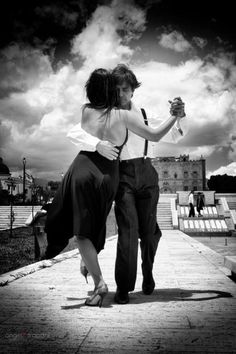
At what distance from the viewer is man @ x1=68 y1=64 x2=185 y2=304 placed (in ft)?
9.60

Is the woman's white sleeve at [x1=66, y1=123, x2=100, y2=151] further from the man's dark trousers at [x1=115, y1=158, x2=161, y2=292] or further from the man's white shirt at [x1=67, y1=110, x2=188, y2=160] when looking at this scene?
the man's dark trousers at [x1=115, y1=158, x2=161, y2=292]

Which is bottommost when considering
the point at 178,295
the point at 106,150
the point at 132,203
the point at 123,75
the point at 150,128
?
the point at 178,295

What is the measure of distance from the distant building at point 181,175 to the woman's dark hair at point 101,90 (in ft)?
251

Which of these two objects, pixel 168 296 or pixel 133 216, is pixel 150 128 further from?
pixel 168 296

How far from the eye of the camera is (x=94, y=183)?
2.67 meters

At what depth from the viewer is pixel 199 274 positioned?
442 centimetres

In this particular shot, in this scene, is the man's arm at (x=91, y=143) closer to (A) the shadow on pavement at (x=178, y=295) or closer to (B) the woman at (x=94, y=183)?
(B) the woman at (x=94, y=183)

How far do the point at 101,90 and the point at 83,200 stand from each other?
828 mm

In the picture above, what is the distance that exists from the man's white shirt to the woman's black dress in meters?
0.11

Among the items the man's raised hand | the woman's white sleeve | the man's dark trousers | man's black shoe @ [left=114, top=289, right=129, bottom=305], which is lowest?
man's black shoe @ [left=114, top=289, right=129, bottom=305]

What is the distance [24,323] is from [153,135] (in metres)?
1.53

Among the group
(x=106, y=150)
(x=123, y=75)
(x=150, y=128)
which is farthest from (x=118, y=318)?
(x=123, y=75)

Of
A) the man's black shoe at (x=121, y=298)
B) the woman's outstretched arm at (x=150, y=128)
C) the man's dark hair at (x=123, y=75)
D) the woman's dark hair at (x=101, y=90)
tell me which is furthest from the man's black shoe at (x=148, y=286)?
the man's dark hair at (x=123, y=75)

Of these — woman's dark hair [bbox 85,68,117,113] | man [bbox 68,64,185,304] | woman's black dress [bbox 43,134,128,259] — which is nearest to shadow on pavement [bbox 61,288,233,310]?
man [bbox 68,64,185,304]
